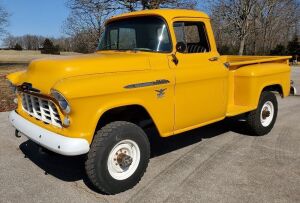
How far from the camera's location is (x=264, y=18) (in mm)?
35406

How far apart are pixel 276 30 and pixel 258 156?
40.7 m

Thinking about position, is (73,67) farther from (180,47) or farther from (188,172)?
(188,172)

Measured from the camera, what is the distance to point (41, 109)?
409 cm

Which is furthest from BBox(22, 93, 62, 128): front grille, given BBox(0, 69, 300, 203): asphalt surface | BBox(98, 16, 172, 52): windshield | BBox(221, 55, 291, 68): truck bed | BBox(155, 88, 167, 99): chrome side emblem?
BBox(221, 55, 291, 68): truck bed

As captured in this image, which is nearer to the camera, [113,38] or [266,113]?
[113,38]

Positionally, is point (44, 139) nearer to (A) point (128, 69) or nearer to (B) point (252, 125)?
(A) point (128, 69)

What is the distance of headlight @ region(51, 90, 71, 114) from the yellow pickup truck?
0.03 ft

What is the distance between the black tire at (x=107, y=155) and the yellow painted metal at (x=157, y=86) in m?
0.15

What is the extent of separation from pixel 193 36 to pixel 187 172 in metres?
1.98

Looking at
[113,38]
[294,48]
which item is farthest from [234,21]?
[113,38]

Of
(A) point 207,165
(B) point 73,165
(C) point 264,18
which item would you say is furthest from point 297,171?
(C) point 264,18

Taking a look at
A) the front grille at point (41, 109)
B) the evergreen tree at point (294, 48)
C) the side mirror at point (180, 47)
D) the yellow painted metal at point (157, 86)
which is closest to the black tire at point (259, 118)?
the yellow painted metal at point (157, 86)

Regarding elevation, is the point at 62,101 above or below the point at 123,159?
above

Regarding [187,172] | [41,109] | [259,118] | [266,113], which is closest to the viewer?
[41,109]
